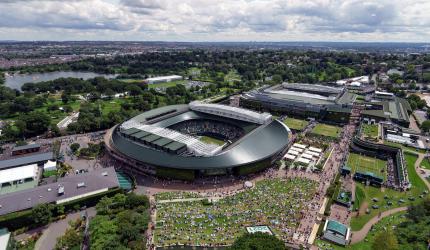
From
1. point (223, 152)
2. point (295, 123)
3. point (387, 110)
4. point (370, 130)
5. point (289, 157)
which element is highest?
point (387, 110)

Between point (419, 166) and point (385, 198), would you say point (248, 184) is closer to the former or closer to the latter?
point (385, 198)

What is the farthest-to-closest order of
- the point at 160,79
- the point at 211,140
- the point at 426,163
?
the point at 160,79, the point at 211,140, the point at 426,163

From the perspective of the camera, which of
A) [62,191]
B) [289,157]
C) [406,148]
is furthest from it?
[406,148]

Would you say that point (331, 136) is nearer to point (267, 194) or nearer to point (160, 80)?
point (267, 194)

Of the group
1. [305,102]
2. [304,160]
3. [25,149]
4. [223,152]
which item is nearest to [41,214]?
[223,152]

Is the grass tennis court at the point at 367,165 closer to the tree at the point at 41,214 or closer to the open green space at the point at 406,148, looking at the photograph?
the open green space at the point at 406,148

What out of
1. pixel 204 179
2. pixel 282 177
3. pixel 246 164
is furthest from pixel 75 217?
pixel 282 177

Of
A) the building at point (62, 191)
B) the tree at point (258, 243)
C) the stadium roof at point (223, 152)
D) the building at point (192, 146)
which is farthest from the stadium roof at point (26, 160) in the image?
the tree at point (258, 243)
